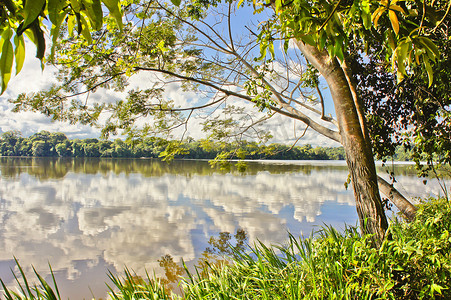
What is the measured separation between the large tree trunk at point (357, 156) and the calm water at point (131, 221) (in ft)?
7.74

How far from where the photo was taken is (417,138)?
142 inches

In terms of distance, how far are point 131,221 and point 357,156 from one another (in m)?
7.32

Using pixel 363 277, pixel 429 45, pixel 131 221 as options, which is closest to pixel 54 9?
pixel 429 45

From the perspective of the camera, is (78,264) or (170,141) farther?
(78,264)

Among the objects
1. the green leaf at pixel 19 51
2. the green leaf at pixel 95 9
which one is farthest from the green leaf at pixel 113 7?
the green leaf at pixel 19 51

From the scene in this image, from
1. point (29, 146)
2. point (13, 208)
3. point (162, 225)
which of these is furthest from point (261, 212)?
point (29, 146)

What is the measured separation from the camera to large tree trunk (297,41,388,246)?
2.50 meters

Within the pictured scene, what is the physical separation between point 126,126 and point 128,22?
1.61 meters

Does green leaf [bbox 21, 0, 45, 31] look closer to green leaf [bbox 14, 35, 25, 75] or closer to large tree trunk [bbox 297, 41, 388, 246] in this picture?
green leaf [bbox 14, 35, 25, 75]

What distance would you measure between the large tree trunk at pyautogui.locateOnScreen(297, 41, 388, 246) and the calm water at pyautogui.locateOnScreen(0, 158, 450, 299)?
7.74 feet

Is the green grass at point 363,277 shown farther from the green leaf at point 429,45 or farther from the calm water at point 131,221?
the calm water at point 131,221

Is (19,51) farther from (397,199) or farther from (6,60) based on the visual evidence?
(397,199)

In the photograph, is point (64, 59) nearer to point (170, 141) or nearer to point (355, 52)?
point (170, 141)

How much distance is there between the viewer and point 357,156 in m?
2.64
